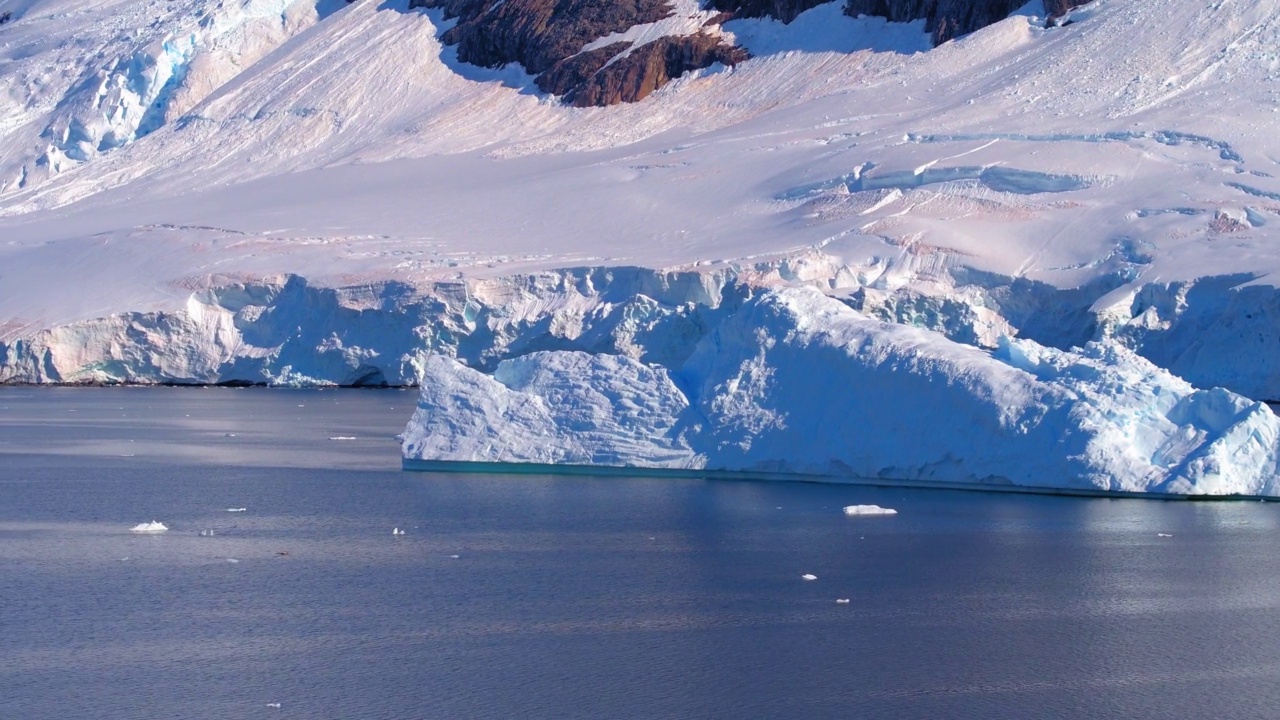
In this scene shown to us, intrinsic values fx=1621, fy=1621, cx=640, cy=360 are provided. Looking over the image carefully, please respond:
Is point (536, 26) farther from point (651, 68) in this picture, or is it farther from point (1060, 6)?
point (1060, 6)

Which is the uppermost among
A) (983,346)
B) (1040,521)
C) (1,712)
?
(1,712)

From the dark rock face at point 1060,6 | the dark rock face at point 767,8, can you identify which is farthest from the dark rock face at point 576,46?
the dark rock face at point 1060,6

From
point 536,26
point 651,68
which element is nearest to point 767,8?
point 651,68

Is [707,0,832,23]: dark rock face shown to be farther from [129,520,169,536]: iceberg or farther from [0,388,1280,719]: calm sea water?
[129,520,169,536]: iceberg

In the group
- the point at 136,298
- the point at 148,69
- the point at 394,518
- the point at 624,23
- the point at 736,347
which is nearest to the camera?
the point at 394,518

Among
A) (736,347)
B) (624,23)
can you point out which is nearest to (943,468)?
(736,347)

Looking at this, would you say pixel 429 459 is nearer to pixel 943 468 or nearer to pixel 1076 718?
pixel 943 468
